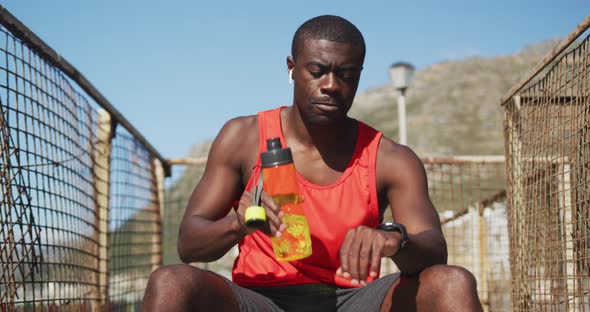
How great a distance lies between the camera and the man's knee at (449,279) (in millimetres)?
2660

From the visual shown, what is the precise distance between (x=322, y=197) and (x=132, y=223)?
340 centimetres

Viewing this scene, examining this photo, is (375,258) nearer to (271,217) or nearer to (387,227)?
(387,227)

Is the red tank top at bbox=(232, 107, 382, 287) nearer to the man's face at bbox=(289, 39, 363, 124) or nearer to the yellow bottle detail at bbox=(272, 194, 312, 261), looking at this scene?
the man's face at bbox=(289, 39, 363, 124)

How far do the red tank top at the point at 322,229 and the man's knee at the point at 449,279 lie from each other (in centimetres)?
47

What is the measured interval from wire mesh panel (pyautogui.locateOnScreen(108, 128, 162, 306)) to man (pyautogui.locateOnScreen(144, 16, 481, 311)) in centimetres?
241

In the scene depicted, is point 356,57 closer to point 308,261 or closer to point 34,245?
point 308,261

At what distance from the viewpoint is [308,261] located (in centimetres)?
318

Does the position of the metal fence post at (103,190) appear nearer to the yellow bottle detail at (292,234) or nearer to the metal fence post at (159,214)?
the metal fence post at (159,214)

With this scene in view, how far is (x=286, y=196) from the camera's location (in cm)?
254

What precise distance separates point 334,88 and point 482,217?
14.9 feet

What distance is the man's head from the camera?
10.3 feet

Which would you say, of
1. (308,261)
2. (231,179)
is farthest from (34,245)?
(308,261)

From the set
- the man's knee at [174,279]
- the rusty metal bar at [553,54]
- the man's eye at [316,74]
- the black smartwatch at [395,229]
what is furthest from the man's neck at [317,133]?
the rusty metal bar at [553,54]

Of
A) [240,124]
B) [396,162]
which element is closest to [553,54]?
[396,162]
